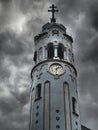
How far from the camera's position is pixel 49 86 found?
131ft

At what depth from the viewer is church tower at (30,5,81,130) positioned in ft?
121

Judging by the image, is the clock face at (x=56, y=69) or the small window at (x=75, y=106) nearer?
the small window at (x=75, y=106)

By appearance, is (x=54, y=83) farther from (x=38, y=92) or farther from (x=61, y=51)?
(x=61, y=51)

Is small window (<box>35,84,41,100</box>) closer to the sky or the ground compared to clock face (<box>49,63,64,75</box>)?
closer to the ground

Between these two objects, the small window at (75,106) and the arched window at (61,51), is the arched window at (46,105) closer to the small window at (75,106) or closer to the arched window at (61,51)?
the small window at (75,106)

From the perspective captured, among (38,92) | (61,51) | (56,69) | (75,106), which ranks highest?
(61,51)

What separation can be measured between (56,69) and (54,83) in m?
2.56

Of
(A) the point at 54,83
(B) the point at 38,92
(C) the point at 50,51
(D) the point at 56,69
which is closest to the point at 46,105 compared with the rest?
(B) the point at 38,92

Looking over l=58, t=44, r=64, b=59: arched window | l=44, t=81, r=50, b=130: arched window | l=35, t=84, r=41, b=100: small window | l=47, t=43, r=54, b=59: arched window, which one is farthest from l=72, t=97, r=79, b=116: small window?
l=47, t=43, r=54, b=59: arched window

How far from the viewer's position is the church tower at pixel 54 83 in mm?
36812

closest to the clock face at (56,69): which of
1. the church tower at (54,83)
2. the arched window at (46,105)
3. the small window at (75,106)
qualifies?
the church tower at (54,83)

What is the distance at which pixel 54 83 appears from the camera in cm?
4003

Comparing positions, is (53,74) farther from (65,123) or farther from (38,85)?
(65,123)

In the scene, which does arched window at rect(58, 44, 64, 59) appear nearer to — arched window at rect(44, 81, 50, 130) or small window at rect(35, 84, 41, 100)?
arched window at rect(44, 81, 50, 130)
